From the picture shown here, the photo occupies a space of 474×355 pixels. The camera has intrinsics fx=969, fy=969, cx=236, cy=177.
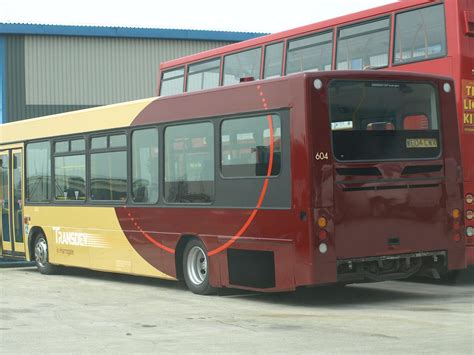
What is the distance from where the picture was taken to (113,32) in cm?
3856

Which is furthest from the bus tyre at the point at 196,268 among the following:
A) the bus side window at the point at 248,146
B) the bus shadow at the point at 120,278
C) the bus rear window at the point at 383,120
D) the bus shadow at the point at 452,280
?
the bus shadow at the point at 452,280

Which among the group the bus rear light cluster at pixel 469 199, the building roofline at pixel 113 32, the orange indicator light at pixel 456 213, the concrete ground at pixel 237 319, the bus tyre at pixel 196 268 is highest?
the building roofline at pixel 113 32

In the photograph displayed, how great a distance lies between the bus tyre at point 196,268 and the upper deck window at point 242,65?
416cm

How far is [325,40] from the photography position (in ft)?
50.8

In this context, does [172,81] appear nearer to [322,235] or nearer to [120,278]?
[120,278]

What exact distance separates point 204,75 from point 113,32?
20794 mm

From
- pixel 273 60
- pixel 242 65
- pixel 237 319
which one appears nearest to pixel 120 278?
pixel 242 65

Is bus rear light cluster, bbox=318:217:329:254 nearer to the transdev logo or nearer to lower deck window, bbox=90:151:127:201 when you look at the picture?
lower deck window, bbox=90:151:127:201

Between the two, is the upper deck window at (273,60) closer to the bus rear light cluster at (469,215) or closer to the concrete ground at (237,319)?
the concrete ground at (237,319)

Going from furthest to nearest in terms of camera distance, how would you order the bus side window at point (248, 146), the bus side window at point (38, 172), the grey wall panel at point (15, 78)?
the grey wall panel at point (15, 78), the bus side window at point (38, 172), the bus side window at point (248, 146)

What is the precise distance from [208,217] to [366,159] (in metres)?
2.48

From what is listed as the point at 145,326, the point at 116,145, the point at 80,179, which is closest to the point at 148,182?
the point at 116,145

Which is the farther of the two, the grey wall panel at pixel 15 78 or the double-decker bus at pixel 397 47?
the grey wall panel at pixel 15 78

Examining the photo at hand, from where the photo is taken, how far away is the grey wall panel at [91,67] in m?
37.8
